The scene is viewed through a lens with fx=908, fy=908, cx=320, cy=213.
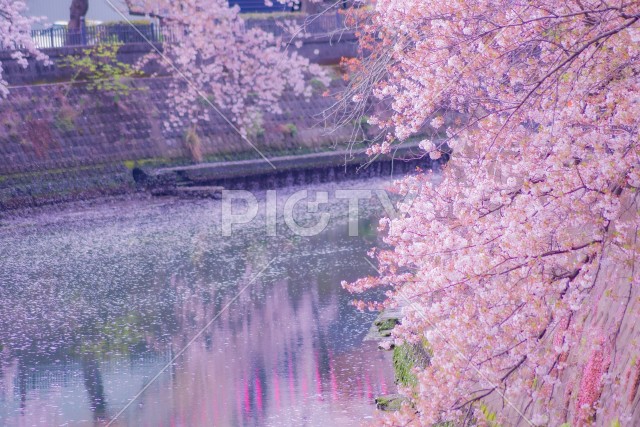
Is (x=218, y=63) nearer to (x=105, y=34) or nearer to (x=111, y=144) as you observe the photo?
(x=105, y=34)

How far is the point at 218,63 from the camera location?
2797 centimetres

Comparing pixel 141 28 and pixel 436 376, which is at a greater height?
pixel 141 28

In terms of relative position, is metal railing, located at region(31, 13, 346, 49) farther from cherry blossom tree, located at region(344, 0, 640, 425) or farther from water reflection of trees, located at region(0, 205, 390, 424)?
cherry blossom tree, located at region(344, 0, 640, 425)

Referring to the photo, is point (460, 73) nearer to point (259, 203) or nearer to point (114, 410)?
point (114, 410)

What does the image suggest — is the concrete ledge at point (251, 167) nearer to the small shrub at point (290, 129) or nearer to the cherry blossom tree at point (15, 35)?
the small shrub at point (290, 129)

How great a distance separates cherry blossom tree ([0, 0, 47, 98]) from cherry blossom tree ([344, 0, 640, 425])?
1772 cm

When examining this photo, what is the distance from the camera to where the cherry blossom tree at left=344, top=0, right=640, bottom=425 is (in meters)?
5.46

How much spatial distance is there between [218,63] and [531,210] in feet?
76.2

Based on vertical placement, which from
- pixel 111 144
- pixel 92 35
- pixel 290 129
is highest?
pixel 92 35

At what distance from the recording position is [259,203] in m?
24.0

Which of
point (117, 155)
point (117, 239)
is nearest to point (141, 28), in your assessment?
point (117, 155)

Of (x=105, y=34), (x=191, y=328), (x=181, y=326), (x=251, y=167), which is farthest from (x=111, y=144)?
(x=191, y=328)

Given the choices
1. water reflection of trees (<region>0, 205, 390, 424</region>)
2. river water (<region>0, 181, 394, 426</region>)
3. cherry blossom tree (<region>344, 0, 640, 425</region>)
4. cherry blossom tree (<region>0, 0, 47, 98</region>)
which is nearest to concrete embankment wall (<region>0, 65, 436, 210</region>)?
cherry blossom tree (<region>0, 0, 47, 98</region>)

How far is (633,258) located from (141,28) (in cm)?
Result: 2429
